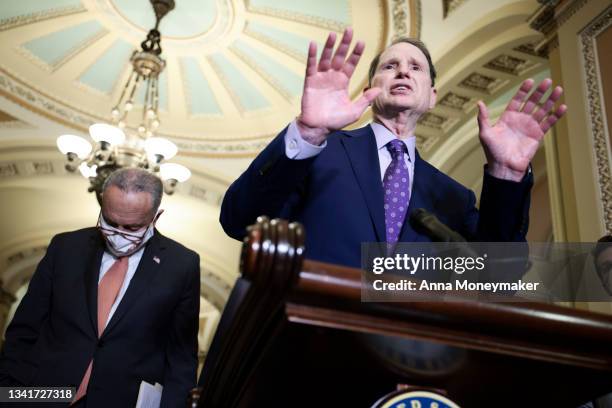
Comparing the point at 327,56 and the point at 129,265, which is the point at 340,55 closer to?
the point at 327,56

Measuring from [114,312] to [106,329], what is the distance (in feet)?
Answer: 0.21

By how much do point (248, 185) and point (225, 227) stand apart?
150mm

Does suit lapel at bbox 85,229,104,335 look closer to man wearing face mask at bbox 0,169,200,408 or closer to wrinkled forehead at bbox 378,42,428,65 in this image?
man wearing face mask at bbox 0,169,200,408

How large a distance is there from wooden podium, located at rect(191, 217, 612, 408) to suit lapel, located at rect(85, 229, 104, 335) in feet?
3.73

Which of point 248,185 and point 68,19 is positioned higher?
point 68,19

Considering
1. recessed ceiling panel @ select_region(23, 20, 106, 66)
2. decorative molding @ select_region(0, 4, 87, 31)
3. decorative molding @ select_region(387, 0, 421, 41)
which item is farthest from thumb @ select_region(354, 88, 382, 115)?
recessed ceiling panel @ select_region(23, 20, 106, 66)

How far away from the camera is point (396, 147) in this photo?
1.46m

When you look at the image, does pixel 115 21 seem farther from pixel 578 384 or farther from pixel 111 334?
pixel 578 384

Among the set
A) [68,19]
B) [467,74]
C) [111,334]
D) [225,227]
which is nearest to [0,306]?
[68,19]

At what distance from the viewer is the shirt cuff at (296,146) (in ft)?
3.91

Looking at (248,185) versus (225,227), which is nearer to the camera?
(248,185)

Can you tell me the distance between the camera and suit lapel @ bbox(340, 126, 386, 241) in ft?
4.09

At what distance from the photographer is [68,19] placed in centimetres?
734

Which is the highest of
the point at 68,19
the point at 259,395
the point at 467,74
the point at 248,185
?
the point at 68,19
